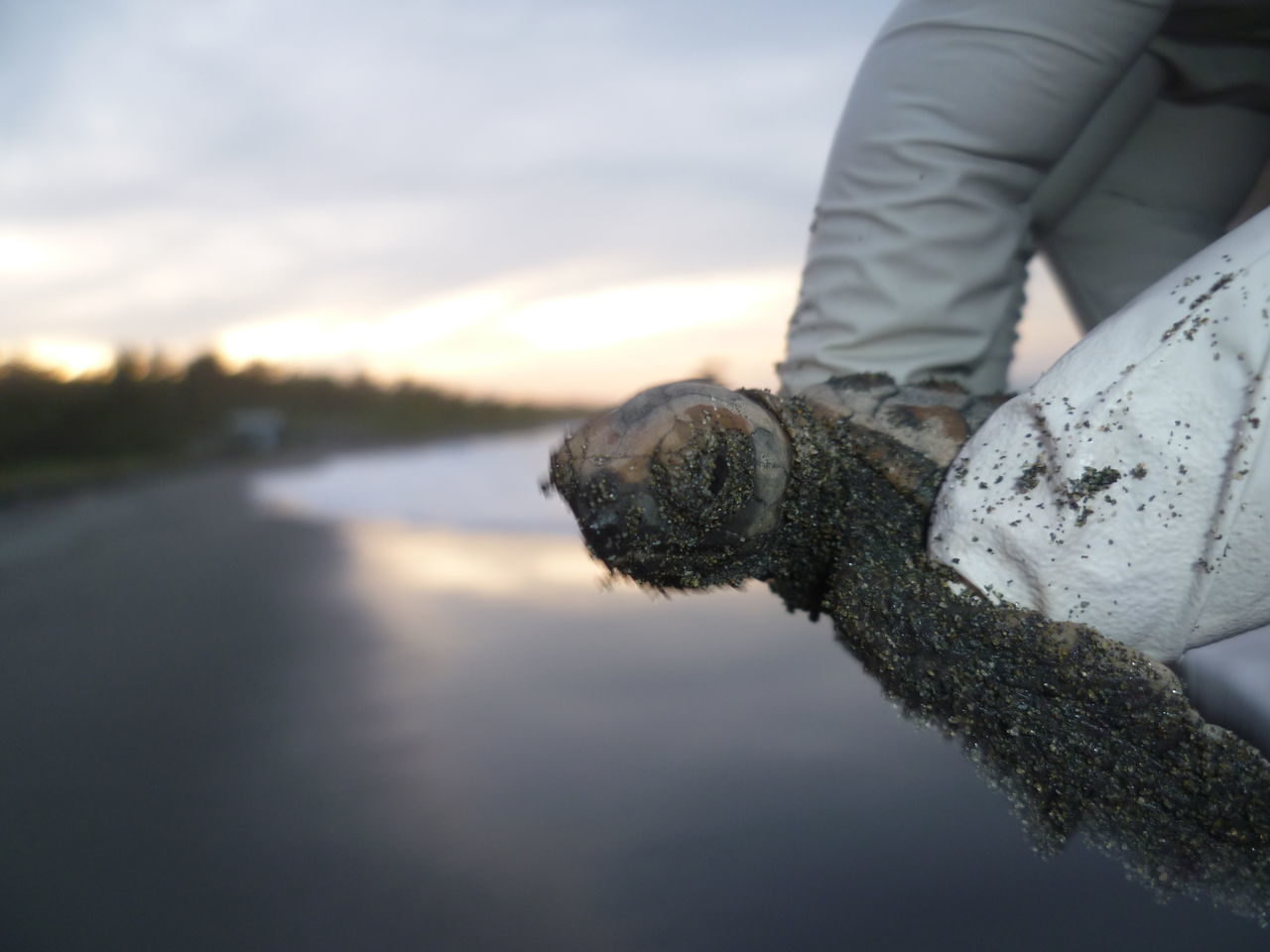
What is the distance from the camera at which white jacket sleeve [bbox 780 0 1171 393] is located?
1.06 m

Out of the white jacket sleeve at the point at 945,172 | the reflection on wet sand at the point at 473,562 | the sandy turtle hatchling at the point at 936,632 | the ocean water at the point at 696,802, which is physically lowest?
the ocean water at the point at 696,802

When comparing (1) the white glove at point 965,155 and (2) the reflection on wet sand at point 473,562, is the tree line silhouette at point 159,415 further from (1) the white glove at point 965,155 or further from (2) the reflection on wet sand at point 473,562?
(1) the white glove at point 965,155

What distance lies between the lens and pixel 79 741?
1.70 metres

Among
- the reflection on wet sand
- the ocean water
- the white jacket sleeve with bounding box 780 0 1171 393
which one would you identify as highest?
the white jacket sleeve with bounding box 780 0 1171 393

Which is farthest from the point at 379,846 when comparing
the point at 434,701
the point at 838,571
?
the point at 838,571

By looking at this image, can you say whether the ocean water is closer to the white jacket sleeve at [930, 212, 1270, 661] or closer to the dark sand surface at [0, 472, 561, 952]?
the dark sand surface at [0, 472, 561, 952]

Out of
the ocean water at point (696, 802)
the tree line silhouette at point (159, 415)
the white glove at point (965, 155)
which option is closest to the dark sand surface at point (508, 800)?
the ocean water at point (696, 802)

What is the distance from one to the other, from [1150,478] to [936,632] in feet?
0.80

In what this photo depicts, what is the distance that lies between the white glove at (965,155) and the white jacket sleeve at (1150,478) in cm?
27

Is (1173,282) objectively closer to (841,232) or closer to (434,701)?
(841,232)

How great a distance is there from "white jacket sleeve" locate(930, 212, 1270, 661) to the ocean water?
0.79ft

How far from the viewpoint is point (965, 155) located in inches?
44.0

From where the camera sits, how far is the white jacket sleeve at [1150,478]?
0.82 m

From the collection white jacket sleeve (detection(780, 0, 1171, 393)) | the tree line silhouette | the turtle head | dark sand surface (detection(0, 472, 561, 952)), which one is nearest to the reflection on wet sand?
dark sand surface (detection(0, 472, 561, 952))
